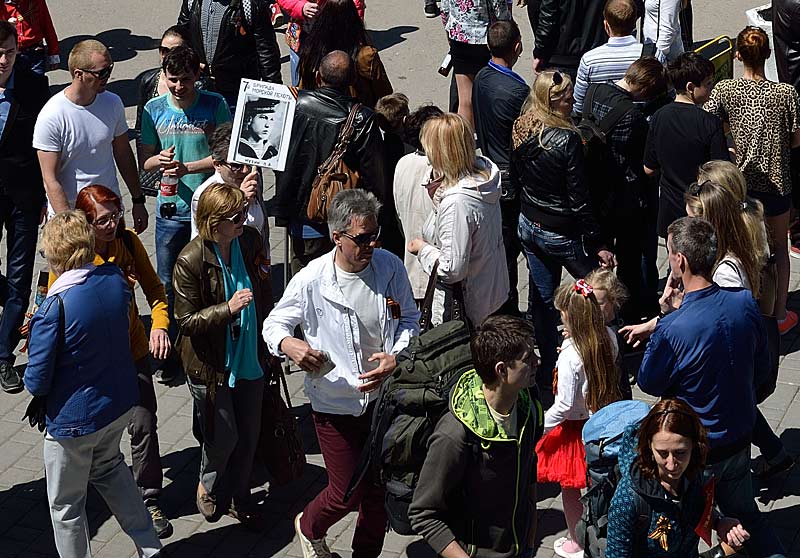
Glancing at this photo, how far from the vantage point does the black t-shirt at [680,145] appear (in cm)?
776

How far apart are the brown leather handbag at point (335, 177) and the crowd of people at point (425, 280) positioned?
0.10 feet

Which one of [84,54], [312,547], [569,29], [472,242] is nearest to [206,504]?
[312,547]

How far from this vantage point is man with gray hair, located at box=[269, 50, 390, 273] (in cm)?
762

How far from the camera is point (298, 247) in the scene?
804 cm

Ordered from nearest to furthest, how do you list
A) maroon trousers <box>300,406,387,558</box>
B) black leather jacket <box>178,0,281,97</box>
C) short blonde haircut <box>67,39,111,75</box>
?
maroon trousers <box>300,406,387,558</box>
short blonde haircut <box>67,39,111,75</box>
black leather jacket <box>178,0,281,97</box>

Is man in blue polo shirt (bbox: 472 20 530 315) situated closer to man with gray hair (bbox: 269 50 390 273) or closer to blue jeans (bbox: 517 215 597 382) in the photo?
blue jeans (bbox: 517 215 597 382)

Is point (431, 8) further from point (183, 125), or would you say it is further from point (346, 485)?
point (346, 485)

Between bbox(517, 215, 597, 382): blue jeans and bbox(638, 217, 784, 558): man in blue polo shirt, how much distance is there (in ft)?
6.02

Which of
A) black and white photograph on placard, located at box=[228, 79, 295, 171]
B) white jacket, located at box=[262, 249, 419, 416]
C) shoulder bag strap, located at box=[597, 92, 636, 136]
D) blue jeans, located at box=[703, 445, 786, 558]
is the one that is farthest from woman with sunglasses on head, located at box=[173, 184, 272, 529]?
shoulder bag strap, located at box=[597, 92, 636, 136]

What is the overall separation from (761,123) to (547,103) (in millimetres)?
1569

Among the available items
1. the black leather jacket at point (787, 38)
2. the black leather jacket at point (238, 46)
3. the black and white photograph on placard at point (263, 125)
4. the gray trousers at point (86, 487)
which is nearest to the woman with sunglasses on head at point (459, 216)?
the black and white photograph on placard at point (263, 125)

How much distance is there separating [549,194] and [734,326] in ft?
7.09

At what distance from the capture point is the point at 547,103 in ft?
24.5

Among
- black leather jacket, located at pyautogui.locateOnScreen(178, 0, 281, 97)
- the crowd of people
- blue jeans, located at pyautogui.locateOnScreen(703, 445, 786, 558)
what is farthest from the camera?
black leather jacket, located at pyautogui.locateOnScreen(178, 0, 281, 97)
